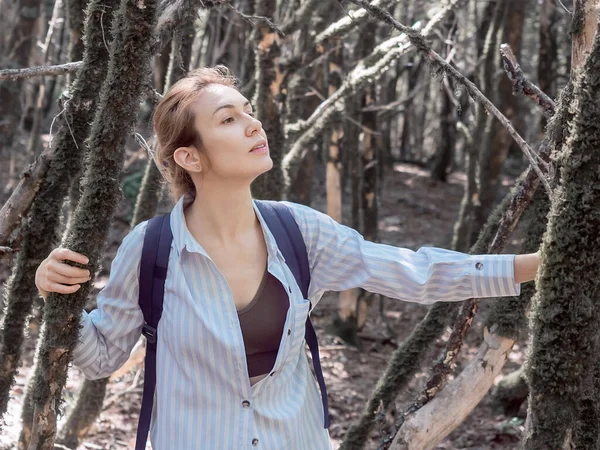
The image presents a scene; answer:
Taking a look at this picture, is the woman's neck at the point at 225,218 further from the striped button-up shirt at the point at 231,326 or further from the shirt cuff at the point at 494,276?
the shirt cuff at the point at 494,276

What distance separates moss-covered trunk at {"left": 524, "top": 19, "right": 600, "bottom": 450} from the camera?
5.82ft

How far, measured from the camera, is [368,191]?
8.80 metres

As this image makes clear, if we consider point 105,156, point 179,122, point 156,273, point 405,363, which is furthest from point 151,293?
point 405,363

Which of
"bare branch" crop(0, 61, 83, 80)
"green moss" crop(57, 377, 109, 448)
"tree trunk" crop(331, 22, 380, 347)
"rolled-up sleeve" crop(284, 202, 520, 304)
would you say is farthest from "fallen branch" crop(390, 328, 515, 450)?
"tree trunk" crop(331, 22, 380, 347)

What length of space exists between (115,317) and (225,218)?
0.42 meters

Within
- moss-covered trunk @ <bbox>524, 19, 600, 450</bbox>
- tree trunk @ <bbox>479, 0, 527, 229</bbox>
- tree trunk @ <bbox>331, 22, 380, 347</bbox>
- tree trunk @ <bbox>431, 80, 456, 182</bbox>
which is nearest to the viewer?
moss-covered trunk @ <bbox>524, 19, 600, 450</bbox>

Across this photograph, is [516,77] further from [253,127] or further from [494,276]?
[253,127]

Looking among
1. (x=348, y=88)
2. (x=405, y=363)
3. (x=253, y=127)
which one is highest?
(x=348, y=88)

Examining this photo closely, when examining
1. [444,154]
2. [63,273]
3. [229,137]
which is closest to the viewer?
[63,273]

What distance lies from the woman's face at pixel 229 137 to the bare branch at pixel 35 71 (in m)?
0.76

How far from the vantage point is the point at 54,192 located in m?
2.81

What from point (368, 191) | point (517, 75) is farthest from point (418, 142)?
point (517, 75)

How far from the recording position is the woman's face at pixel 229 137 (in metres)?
2.20

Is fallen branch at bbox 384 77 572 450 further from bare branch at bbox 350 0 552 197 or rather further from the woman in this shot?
the woman
